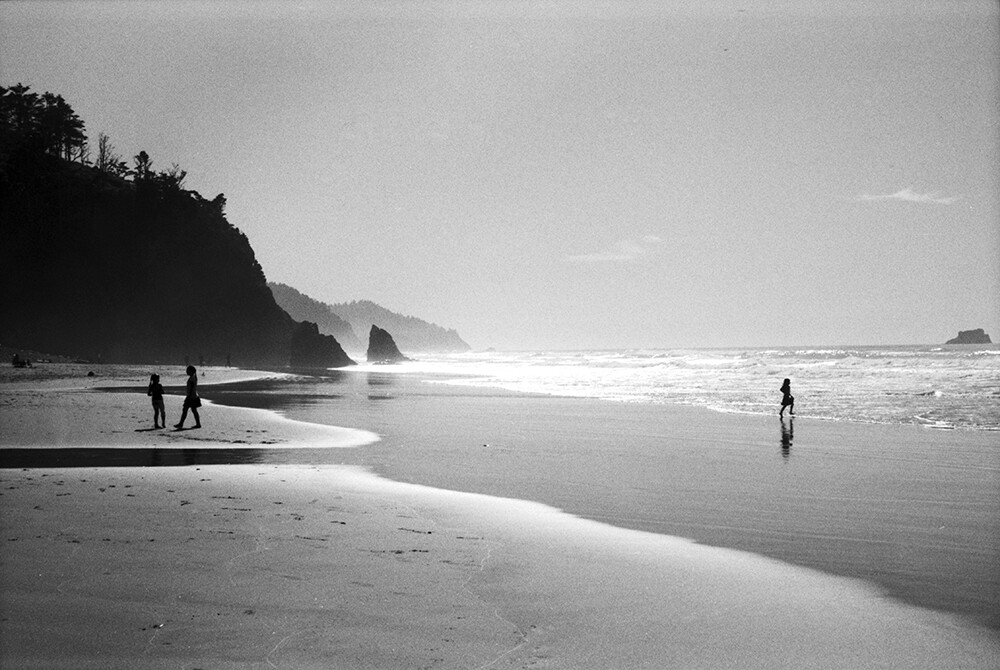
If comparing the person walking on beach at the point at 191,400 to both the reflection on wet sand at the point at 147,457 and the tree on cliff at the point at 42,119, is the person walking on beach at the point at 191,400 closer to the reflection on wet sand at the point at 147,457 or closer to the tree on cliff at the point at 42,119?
the reflection on wet sand at the point at 147,457

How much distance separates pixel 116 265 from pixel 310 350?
28335 mm

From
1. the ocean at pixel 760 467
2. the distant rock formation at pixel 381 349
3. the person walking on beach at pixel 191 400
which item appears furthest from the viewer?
the distant rock formation at pixel 381 349

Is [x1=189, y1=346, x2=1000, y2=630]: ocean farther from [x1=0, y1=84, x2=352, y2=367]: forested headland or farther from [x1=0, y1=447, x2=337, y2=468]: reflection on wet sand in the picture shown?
[x1=0, y1=84, x2=352, y2=367]: forested headland

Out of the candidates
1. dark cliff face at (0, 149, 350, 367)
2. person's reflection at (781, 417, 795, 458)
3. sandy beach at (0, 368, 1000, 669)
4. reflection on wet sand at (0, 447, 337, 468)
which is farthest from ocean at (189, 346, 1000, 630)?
dark cliff face at (0, 149, 350, 367)

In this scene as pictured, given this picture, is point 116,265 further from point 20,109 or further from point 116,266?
point 20,109

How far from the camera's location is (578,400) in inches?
1297

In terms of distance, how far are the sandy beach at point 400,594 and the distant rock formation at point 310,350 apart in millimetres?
96108

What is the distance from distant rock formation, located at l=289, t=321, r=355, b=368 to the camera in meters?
104

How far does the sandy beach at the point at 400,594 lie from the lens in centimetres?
485

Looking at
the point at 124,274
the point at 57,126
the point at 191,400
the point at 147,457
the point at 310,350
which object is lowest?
the point at 147,457

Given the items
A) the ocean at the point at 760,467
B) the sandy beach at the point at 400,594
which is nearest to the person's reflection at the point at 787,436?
the ocean at the point at 760,467

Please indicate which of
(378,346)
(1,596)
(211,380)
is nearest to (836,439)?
(1,596)

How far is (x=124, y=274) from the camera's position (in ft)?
293

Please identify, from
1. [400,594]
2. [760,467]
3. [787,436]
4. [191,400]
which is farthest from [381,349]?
[400,594]
